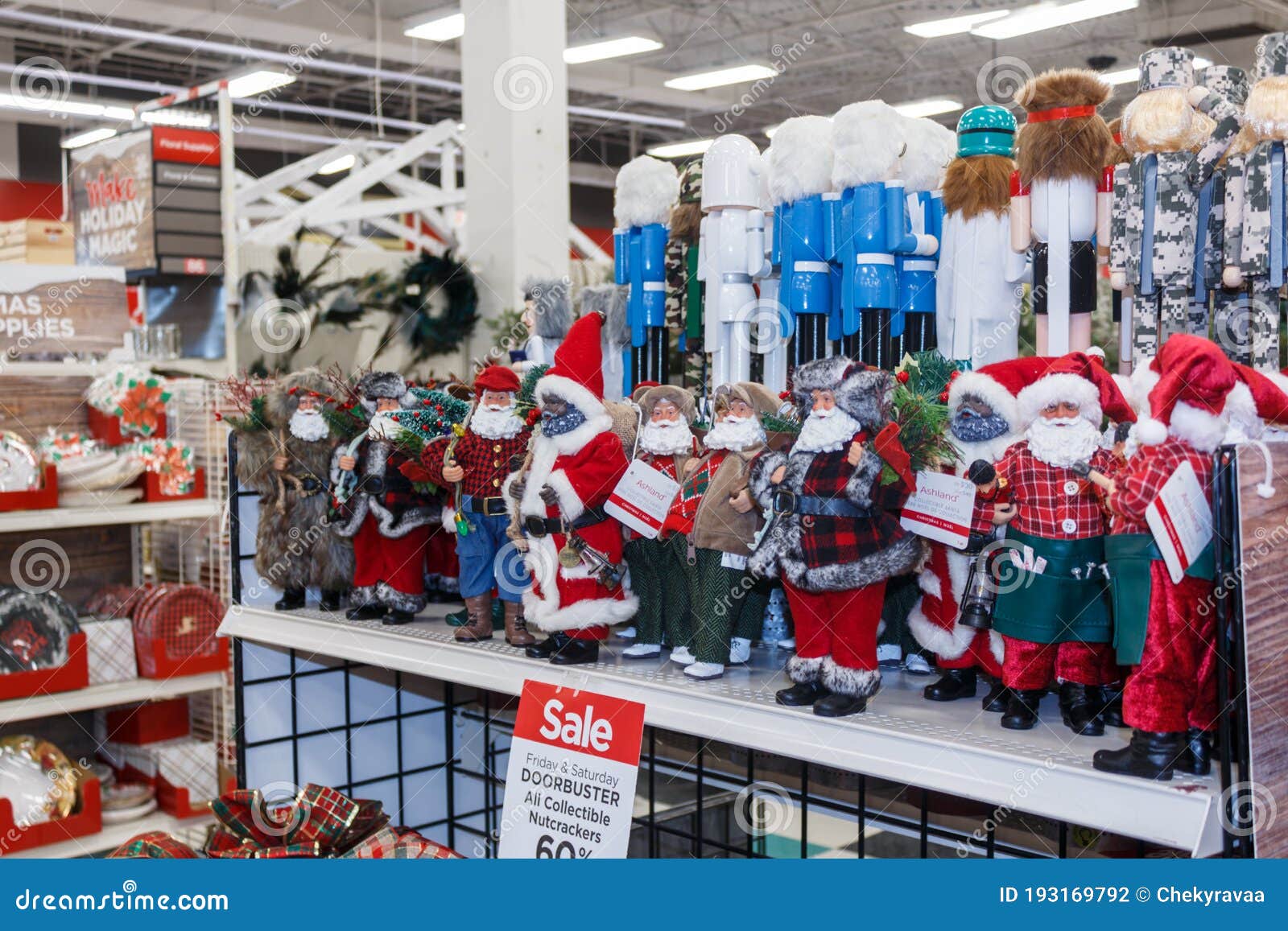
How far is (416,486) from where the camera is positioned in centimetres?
229

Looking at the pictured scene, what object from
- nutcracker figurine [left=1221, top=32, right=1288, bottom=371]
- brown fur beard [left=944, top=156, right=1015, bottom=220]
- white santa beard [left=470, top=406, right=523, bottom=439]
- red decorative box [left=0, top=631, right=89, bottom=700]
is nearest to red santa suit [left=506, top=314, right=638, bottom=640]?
white santa beard [left=470, top=406, right=523, bottom=439]

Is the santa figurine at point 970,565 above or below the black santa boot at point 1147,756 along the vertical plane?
above

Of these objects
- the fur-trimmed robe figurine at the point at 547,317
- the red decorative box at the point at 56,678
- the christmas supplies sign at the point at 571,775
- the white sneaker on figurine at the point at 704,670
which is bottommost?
the red decorative box at the point at 56,678

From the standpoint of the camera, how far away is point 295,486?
7.95ft

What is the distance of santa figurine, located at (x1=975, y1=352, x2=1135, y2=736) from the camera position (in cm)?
157

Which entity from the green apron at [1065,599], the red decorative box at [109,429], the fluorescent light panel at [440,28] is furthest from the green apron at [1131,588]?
the fluorescent light panel at [440,28]

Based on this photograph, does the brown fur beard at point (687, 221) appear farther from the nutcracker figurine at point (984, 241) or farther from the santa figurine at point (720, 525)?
the santa figurine at point (720, 525)

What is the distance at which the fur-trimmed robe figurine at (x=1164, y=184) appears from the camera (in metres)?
1.79

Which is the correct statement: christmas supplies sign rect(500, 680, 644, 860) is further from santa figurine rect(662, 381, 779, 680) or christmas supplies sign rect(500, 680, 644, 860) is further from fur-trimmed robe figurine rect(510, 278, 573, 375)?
fur-trimmed robe figurine rect(510, 278, 573, 375)

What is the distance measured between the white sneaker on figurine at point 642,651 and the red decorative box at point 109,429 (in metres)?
1.97

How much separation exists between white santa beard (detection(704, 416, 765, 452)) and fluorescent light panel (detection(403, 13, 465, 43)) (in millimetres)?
6087

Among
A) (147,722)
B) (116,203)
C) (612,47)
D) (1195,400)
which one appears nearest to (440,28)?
(612,47)

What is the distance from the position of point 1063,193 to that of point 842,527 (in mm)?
723

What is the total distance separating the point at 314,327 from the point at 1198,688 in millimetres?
4854
